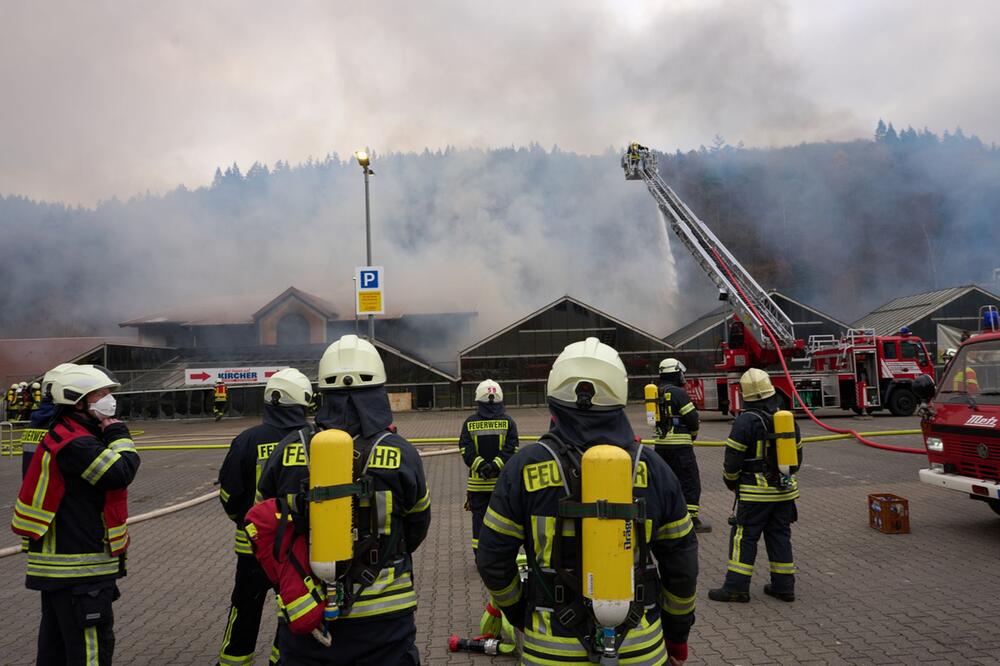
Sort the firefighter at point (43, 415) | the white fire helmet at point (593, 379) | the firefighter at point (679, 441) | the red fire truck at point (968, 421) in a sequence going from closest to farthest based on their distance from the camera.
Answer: the white fire helmet at point (593, 379), the firefighter at point (43, 415), the red fire truck at point (968, 421), the firefighter at point (679, 441)

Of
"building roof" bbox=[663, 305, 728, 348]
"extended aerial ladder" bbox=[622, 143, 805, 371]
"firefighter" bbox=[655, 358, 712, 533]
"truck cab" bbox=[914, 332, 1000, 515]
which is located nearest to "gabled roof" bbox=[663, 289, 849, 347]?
"building roof" bbox=[663, 305, 728, 348]

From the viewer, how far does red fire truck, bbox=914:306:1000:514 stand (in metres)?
6.60

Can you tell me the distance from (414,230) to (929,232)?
204 ft

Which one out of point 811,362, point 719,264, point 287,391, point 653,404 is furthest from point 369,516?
point 719,264

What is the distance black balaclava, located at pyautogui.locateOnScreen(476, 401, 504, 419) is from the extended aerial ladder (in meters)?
19.3

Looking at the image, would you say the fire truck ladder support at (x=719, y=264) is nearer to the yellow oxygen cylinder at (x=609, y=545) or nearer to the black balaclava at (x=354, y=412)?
the black balaclava at (x=354, y=412)

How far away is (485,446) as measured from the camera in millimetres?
5926

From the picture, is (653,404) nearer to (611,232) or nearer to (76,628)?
(76,628)

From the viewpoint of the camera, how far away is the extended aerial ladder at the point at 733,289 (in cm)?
2327

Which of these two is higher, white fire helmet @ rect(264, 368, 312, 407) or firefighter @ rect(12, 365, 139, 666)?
white fire helmet @ rect(264, 368, 312, 407)

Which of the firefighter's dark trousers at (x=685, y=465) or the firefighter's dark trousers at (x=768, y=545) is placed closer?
the firefighter's dark trousers at (x=768, y=545)

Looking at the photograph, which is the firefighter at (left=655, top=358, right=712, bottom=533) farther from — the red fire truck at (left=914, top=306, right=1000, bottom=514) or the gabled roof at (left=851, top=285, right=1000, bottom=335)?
the gabled roof at (left=851, top=285, right=1000, bottom=335)

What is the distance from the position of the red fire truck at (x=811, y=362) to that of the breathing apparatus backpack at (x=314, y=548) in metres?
20.3

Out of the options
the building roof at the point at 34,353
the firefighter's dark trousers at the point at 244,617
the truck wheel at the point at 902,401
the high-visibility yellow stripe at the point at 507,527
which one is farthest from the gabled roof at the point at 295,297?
the high-visibility yellow stripe at the point at 507,527
